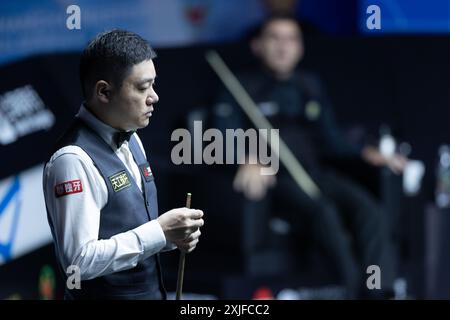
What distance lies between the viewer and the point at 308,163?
5.11 meters

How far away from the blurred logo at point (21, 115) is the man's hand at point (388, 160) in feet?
5.62

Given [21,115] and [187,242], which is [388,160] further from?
[187,242]

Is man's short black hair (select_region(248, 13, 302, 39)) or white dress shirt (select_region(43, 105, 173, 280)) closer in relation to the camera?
white dress shirt (select_region(43, 105, 173, 280))

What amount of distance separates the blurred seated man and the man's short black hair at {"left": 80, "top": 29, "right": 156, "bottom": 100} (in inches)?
89.8

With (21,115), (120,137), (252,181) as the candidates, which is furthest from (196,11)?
(120,137)

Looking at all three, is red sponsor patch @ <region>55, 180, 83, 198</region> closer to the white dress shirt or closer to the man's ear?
the white dress shirt

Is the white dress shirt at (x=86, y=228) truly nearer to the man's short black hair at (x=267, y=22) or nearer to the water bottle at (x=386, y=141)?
the man's short black hair at (x=267, y=22)

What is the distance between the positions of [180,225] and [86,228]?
0.25 meters

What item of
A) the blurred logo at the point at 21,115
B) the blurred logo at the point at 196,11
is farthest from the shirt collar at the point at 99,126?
the blurred logo at the point at 196,11

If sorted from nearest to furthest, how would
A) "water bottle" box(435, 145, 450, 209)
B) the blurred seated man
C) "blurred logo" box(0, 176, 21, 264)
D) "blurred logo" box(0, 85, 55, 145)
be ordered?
1. "blurred logo" box(0, 176, 21, 264)
2. "blurred logo" box(0, 85, 55, 145)
3. the blurred seated man
4. "water bottle" box(435, 145, 450, 209)

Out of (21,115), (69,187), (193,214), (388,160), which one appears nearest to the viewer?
(69,187)

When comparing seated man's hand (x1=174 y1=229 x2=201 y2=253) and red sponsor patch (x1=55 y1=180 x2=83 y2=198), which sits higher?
red sponsor patch (x1=55 y1=180 x2=83 y2=198)

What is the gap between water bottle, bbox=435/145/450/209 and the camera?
5.37 meters

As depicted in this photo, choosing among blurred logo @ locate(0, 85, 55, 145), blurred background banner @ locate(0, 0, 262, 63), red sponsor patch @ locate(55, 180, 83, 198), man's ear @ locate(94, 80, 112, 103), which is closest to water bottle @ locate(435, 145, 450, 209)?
blurred background banner @ locate(0, 0, 262, 63)
